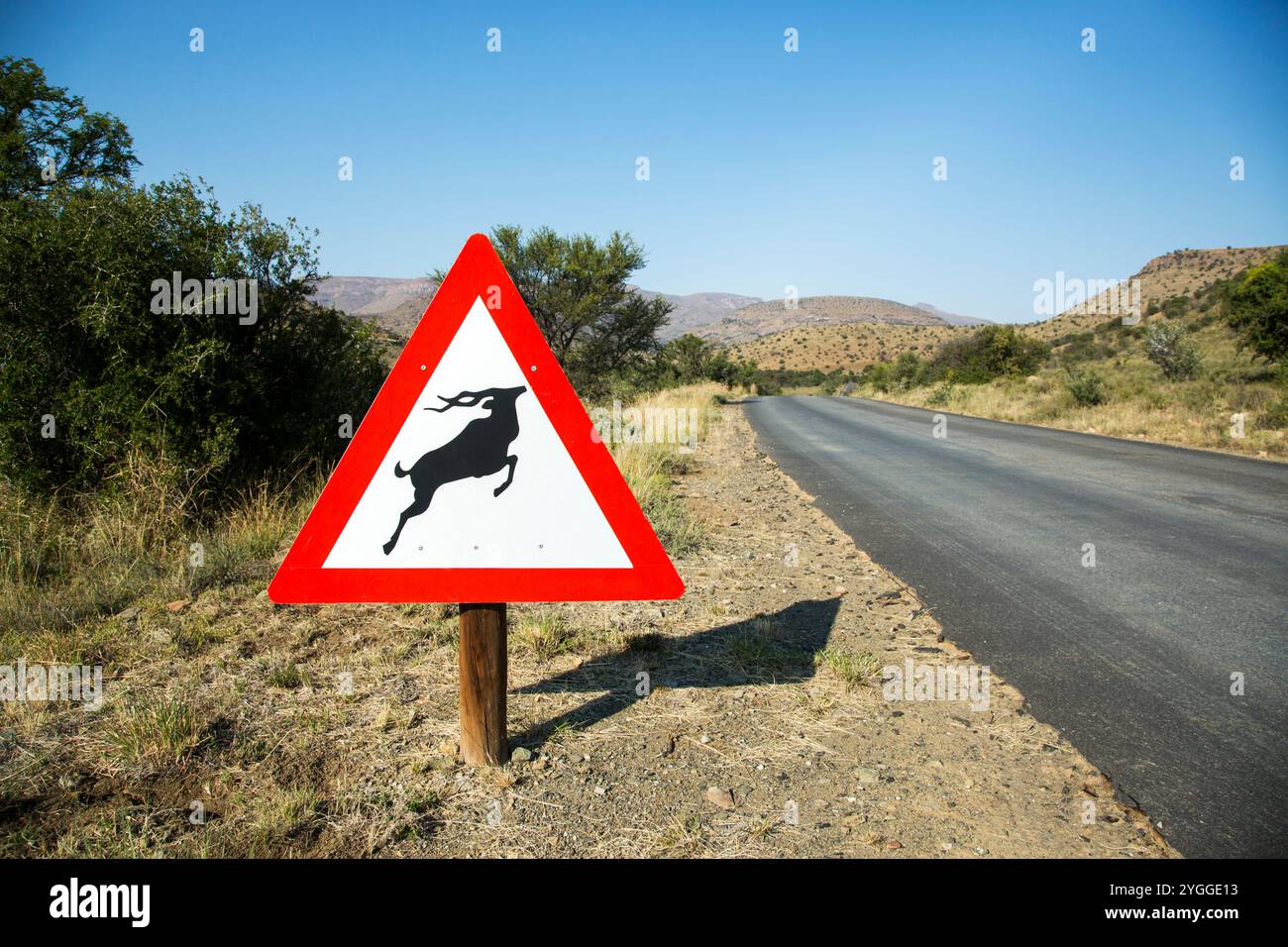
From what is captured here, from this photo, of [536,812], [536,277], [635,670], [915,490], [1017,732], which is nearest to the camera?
[536,812]

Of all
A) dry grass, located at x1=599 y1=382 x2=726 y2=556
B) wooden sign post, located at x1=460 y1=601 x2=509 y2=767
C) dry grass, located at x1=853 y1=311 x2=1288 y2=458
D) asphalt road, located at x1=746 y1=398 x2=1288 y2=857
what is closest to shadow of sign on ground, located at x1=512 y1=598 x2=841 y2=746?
wooden sign post, located at x1=460 y1=601 x2=509 y2=767

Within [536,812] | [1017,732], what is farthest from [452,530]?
[1017,732]

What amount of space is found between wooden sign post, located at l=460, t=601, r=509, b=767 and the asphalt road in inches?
80.9

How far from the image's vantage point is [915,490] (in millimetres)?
8414

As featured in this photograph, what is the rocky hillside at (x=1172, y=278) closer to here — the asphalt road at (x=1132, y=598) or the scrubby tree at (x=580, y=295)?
the scrubby tree at (x=580, y=295)

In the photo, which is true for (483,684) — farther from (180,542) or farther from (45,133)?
(45,133)

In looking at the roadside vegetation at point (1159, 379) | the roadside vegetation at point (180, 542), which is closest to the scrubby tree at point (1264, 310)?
the roadside vegetation at point (1159, 379)

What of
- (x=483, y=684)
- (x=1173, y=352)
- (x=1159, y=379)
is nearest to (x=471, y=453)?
(x=483, y=684)

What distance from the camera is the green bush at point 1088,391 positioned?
19188mm

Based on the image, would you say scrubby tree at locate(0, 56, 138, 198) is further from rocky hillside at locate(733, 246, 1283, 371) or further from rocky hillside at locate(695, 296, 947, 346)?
rocky hillside at locate(695, 296, 947, 346)

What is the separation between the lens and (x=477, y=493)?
2119 millimetres

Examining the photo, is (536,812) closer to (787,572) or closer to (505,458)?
(505,458)
